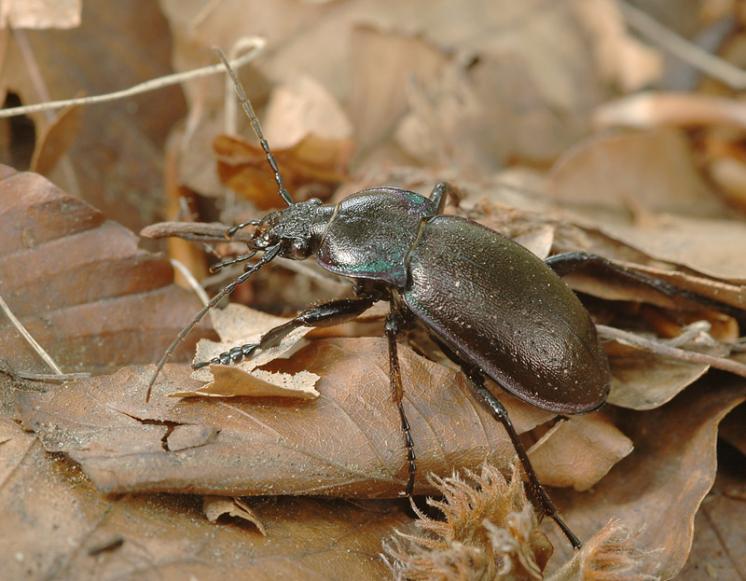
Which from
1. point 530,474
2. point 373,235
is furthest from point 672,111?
point 530,474

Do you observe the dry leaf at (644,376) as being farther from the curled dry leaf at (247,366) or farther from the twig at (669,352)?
the curled dry leaf at (247,366)

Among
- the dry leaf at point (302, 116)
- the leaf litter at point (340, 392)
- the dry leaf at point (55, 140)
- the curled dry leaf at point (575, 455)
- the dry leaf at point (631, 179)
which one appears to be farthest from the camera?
the dry leaf at point (631, 179)

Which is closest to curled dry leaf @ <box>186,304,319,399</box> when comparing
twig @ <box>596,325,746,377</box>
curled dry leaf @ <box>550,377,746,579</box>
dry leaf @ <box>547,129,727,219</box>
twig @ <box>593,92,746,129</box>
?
curled dry leaf @ <box>550,377,746,579</box>

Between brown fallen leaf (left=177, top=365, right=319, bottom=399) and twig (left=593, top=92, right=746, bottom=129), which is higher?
brown fallen leaf (left=177, top=365, right=319, bottom=399)

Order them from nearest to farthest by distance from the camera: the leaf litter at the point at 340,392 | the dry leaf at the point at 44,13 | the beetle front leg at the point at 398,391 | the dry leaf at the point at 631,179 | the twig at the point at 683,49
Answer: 1. the leaf litter at the point at 340,392
2. the beetle front leg at the point at 398,391
3. the dry leaf at the point at 44,13
4. the dry leaf at the point at 631,179
5. the twig at the point at 683,49

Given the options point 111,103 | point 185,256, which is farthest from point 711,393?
point 111,103

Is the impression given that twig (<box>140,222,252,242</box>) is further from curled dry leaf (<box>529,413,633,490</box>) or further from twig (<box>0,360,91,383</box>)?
curled dry leaf (<box>529,413,633,490</box>)

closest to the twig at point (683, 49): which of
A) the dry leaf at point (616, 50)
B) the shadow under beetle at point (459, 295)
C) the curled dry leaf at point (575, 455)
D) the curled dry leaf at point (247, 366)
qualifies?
the dry leaf at point (616, 50)
